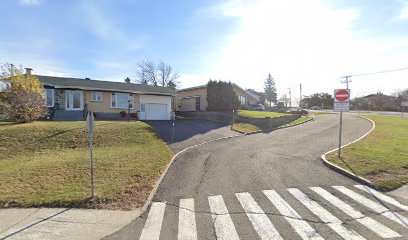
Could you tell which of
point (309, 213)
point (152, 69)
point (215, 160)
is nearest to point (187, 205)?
point (309, 213)

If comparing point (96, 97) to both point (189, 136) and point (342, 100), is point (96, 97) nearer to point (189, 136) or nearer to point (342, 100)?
point (189, 136)

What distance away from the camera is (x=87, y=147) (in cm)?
1236

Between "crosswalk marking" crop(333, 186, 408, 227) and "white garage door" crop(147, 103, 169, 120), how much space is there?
21.5 meters

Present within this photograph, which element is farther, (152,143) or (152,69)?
(152,69)

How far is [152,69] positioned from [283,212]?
53764 millimetres

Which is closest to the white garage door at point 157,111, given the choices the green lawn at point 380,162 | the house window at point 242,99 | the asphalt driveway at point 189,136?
the asphalt driveway at point 189,136

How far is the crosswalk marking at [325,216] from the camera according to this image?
4.50m

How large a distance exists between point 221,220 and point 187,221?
0.76 metres

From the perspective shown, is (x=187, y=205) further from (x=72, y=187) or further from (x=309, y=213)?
(x=72, y=187)

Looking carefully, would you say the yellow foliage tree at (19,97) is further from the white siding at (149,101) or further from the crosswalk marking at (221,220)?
the crosswalk marking at (221,220)

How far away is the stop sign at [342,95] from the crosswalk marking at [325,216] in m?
5.90

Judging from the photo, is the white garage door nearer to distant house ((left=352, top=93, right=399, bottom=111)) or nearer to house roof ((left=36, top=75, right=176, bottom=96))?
house roof ((left=36, top=75, right=176, bottom=96))

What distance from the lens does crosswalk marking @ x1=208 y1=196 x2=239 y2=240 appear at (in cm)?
455

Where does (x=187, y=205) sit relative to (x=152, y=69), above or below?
below
